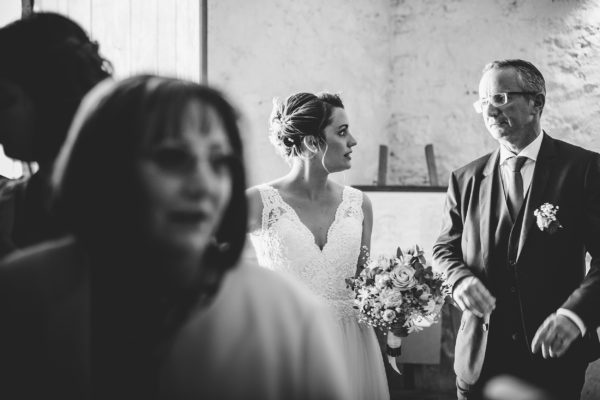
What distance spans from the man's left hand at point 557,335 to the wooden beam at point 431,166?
2.94 meters

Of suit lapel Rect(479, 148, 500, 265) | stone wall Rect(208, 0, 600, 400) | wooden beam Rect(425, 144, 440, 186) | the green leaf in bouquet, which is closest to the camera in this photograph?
suit lapel Rect(479, 148, 500, 265)

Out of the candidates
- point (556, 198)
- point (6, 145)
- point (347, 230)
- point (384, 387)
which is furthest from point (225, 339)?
point (384, 387)

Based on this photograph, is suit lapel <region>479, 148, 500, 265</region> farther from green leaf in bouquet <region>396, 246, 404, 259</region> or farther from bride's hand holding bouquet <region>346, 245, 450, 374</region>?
green leaf in bouquet <region>396, 246, 404, 259</region>

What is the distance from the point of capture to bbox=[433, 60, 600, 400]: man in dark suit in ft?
7.93

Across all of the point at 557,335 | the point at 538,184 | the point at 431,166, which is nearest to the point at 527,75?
the point at 538,184

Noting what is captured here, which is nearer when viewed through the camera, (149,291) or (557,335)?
(149,291)

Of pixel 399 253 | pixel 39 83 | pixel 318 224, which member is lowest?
pixel 399 253

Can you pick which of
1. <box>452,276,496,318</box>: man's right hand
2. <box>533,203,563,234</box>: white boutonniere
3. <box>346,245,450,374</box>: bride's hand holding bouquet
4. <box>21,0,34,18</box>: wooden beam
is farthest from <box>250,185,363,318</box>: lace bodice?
<box>21,0,34,18</box>: wooden beam

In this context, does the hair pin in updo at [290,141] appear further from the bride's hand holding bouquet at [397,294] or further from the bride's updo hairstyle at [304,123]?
the bride's hand holding bouquet at [397,294]

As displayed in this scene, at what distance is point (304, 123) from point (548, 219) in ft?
4.13

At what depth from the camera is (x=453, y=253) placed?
2.75 meters

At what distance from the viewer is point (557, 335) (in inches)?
89.7

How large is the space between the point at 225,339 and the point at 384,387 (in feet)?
8.57

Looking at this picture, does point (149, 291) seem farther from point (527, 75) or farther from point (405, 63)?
point (405, 63)
